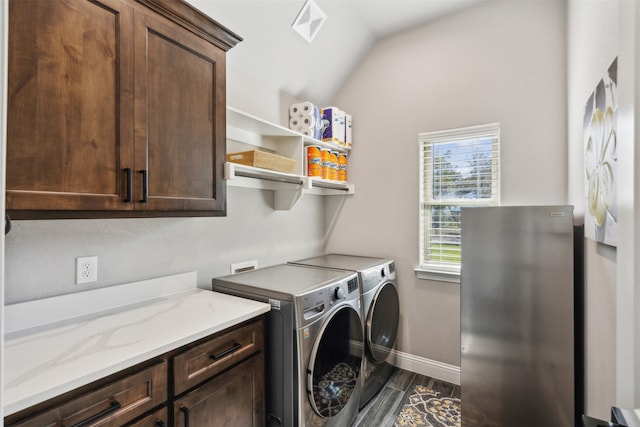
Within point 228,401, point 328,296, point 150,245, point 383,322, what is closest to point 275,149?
point 150,245

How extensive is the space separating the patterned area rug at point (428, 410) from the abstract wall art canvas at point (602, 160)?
4.75 feet

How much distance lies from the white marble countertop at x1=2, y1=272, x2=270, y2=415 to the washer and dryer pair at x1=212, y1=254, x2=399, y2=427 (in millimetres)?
148

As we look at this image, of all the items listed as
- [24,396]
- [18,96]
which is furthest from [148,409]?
[18,96]

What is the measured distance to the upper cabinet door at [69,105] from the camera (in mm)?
924

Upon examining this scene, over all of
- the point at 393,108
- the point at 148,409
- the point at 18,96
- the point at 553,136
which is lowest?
the point at 148,409

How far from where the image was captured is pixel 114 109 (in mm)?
1153

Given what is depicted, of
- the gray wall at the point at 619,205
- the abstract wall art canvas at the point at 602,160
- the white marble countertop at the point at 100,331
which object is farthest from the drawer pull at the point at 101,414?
the abstract wall art canvas at the point at 602,160

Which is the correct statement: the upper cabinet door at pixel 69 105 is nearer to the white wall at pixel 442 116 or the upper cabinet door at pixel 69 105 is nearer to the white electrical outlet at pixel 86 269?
the white electrical outlet at pixel 86 269

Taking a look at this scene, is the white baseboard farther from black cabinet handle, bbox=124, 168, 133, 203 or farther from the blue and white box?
black cabinet handle, bbox=124, 168, 133, 203

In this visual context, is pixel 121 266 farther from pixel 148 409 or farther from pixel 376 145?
pixel 376 145

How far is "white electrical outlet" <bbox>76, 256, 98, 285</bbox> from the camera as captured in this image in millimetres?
1335

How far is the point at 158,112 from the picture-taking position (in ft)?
4.28

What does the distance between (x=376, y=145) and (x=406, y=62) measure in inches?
29.0

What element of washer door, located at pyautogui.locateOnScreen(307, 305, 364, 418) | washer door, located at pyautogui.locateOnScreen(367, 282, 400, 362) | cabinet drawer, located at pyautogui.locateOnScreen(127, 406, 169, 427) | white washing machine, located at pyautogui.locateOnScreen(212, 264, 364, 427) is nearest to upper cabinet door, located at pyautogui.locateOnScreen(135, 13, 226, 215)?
A: white washing machine, located at pyautogui.locateOnScreen(212, 264, 364, 427)
